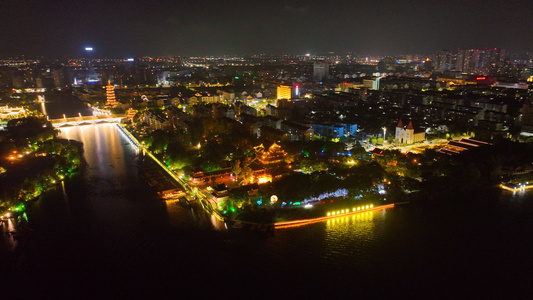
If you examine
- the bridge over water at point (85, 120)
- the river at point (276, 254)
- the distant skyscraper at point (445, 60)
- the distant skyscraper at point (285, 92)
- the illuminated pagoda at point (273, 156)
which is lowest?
the river at point (276, 254)

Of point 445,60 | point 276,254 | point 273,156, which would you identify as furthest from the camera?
point 445,60

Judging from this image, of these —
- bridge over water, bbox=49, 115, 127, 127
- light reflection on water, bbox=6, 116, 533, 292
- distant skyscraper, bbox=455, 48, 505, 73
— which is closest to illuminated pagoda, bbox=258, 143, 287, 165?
light reflection on water, bbox=6, 116, 533, 292

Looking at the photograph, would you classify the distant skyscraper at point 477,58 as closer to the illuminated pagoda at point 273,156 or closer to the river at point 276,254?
the river at point 276,254

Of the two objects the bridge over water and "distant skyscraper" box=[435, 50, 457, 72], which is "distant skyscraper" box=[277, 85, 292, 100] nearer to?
the bridge over water

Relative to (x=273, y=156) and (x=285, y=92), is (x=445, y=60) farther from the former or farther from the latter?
(x=273, y=156)

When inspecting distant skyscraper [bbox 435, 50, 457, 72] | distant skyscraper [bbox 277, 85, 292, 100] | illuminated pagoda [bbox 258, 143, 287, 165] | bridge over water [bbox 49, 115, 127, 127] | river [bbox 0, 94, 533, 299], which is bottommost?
river [bbox 0, 94, 533, 299]

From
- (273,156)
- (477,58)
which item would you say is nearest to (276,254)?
(273,156)

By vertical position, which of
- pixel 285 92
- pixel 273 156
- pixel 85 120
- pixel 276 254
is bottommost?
pixel 276 254

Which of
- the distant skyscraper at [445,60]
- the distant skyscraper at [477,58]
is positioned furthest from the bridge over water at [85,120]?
the distant skyscraper at [445,60]

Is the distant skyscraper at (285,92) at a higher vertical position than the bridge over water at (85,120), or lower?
higher
